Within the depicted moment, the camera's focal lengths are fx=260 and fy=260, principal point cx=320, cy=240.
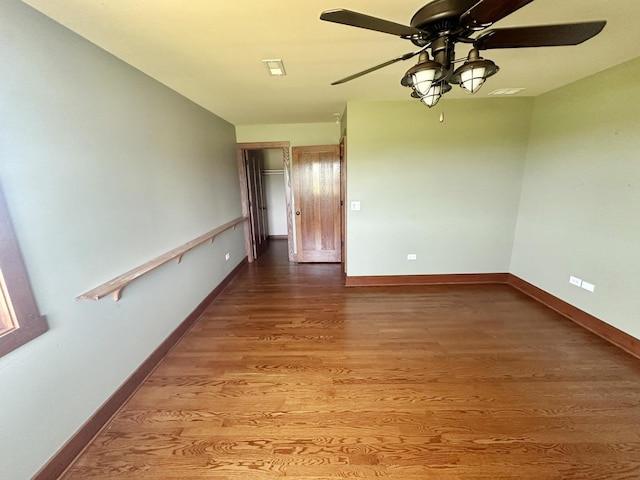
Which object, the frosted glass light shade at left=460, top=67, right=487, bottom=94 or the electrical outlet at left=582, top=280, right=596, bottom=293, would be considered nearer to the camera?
the frosted glass light shade at left=460, top=67, right=487, bottom=94

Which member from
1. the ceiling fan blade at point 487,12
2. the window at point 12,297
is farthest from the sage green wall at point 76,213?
the ceiling fan blade at point 487,12

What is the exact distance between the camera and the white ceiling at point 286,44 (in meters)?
1.46

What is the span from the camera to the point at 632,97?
7.47 feet


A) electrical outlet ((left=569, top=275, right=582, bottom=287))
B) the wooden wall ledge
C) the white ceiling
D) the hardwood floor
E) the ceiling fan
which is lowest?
the hardwood floor

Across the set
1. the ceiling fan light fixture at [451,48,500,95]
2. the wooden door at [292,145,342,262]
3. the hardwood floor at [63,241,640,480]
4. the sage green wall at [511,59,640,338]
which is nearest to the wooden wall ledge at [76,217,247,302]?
the hardwood floor at [63,241,640,480]

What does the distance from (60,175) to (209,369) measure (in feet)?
5.67

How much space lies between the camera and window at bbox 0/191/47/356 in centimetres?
122

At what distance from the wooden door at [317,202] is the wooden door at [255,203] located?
0.88 m

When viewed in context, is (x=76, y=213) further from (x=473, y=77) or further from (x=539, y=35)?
(x=539, y=35)

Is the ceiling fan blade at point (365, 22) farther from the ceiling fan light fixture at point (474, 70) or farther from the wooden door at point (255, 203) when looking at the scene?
the wooden door at point (255, 203)

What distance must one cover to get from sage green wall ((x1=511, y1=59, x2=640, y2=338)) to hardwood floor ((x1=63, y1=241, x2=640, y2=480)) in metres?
0.46

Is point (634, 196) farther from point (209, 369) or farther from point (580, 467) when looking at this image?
point (209, 369)

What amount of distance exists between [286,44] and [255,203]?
142 inches

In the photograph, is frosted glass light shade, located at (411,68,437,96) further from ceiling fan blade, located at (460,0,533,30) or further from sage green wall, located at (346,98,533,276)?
sage green wall, located at (346,98,533,276)
